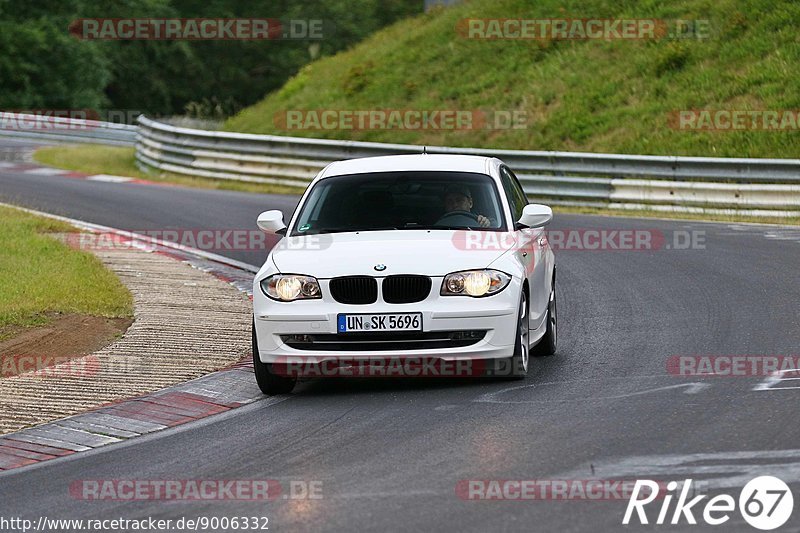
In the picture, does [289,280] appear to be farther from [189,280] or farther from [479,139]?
[479,139]

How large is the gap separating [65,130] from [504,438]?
3350cm

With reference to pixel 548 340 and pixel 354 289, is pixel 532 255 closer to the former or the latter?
pixel 548 340

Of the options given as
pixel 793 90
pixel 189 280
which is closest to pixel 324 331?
pixel 189 280

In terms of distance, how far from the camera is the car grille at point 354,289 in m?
9.44

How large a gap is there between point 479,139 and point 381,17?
179ft

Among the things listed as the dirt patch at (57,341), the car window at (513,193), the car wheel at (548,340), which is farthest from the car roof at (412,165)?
the dirt patch at (57,341)

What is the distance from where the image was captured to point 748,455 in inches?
288

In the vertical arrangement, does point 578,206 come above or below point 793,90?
below

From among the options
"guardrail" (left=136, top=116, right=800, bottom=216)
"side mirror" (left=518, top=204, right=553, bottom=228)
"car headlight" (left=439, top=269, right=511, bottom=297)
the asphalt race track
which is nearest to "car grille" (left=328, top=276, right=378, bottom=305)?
"car headlight" (left=439, top=269, right=511, bottom=297)

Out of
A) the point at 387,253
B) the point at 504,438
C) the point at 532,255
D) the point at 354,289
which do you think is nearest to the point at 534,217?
the point at 532,255

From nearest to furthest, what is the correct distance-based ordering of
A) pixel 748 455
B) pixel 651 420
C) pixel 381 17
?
pixel 748 455
pixel 651 420
pixel 381 17

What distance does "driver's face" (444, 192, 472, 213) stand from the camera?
1058 cm

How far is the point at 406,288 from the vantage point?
945 cm

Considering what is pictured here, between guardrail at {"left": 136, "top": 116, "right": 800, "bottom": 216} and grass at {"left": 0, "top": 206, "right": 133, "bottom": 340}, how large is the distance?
8711mm
